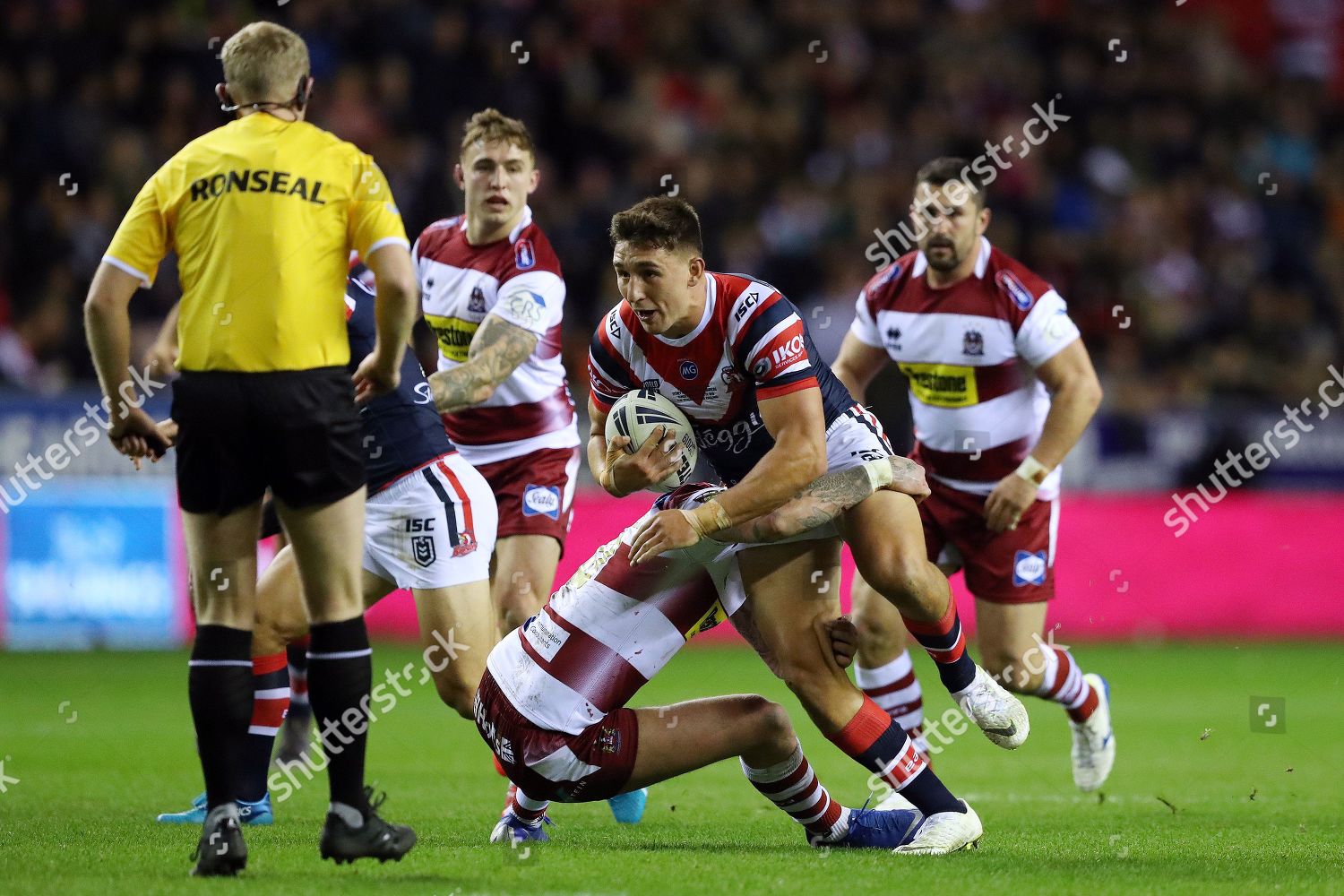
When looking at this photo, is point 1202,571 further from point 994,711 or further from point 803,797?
point 803,797

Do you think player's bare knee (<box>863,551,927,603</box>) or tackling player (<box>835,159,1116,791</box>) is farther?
tackling player (<box>835,159,1116,791</box>)

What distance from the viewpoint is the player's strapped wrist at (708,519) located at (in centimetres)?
502

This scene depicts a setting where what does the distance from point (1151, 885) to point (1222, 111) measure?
1590 centimetres

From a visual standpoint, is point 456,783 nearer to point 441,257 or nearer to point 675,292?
point 441,257

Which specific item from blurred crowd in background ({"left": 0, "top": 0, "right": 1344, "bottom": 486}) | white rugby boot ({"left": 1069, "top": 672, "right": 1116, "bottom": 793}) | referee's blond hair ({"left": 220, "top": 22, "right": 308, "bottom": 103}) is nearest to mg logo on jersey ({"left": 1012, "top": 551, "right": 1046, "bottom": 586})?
white rugby boot ({"left": 1069, "top": 672, "right": 1116, "bottom": 793})

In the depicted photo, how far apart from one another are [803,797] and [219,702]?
189 cm

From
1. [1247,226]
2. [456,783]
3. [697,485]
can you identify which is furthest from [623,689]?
[1247,226]

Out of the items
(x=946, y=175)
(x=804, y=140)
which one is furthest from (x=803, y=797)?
(x=804, y=140)

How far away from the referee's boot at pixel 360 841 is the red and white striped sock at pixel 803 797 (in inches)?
47.6

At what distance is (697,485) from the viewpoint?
5.57 metres


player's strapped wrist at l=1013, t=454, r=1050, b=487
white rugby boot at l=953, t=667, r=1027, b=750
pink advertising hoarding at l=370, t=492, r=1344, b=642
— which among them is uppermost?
player's strapped wrist at l=1013, t=454, r=1050, b=487

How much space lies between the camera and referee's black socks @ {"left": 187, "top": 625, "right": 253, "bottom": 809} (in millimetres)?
4703

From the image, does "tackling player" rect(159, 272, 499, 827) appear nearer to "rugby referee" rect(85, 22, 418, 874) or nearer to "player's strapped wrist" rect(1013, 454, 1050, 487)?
"rugby referee" rect(85, 22, 418, 874)

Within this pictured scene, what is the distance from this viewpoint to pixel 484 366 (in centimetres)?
664
